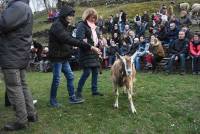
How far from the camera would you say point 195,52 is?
15516 millimetres

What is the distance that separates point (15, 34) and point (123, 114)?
2.89 m

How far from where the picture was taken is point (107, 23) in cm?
2802

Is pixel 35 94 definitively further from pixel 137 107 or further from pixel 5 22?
pixel 5 22

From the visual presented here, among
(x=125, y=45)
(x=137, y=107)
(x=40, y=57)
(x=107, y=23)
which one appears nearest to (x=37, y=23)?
(x=107, y=23)

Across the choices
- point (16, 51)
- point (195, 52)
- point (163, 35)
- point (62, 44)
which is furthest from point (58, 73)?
point (163, 35)

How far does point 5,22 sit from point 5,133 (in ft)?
6.33

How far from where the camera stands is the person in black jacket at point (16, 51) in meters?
7.19

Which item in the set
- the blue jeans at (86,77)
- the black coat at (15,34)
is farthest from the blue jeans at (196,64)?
the black coat at (15,34)

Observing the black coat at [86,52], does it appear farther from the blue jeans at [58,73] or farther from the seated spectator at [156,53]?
the seated spectator at [156,53]

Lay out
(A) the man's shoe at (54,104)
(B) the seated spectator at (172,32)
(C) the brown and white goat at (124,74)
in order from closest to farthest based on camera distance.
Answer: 1. (C) the brown and white goat at (124,74)
2. (A) the man's shoe at (54,104)
3. (B) the seated spectator at (172,32)

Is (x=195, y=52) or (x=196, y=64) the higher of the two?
(x=195, y=52)

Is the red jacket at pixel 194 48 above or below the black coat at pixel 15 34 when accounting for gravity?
below

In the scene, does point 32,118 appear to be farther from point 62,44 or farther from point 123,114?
point 123,114

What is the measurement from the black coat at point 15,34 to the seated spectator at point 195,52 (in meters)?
9.05
